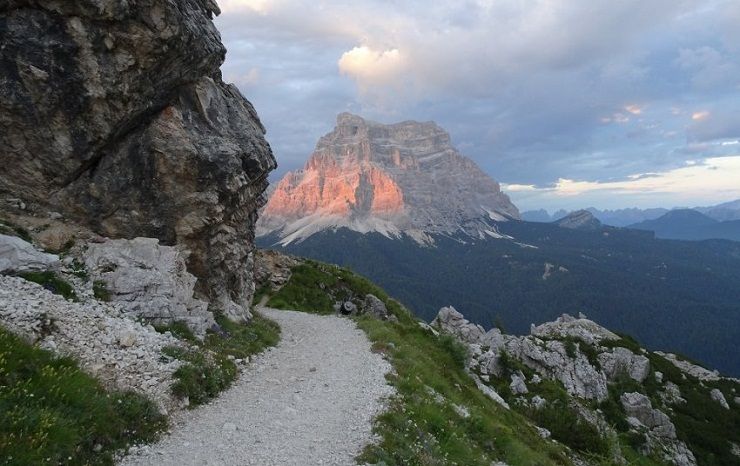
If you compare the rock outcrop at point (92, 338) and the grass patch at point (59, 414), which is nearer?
the grass patch at point (59, 414)

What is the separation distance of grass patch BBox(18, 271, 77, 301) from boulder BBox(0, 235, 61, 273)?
0.34 metres

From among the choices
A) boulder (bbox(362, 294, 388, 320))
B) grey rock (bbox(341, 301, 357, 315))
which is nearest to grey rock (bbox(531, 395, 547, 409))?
boulder (bbox(362, 294, 388, 320))

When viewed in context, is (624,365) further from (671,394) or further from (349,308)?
(349,308)

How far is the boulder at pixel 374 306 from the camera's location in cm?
→ 4643

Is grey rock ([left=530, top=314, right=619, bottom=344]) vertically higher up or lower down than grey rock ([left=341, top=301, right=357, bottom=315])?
lower down

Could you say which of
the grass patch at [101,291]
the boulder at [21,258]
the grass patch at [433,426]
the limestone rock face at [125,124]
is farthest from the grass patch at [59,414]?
the limestone rock face at [125,124]

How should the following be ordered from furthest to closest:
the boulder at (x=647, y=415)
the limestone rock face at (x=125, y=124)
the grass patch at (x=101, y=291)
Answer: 1. the boulder at (x=647, y=415)
2. the limestone rock face at (x=125, y=124)
3. the grass patch at (x=101, y=291)

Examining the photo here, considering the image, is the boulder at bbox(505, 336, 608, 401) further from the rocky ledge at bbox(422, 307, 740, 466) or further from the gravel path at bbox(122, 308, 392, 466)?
the gravel path at bbox(122, 308, 392, 466)

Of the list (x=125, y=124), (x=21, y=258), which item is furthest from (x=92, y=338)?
(x=125, y=124)

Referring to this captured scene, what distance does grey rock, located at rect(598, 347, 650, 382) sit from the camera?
74000mm

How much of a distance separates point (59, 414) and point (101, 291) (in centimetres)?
1025

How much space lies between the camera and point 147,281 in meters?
21.6

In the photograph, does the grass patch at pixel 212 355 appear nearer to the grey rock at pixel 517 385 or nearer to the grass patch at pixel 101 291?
the grass patch at pixel 101 291

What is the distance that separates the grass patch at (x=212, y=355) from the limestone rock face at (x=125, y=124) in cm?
417
